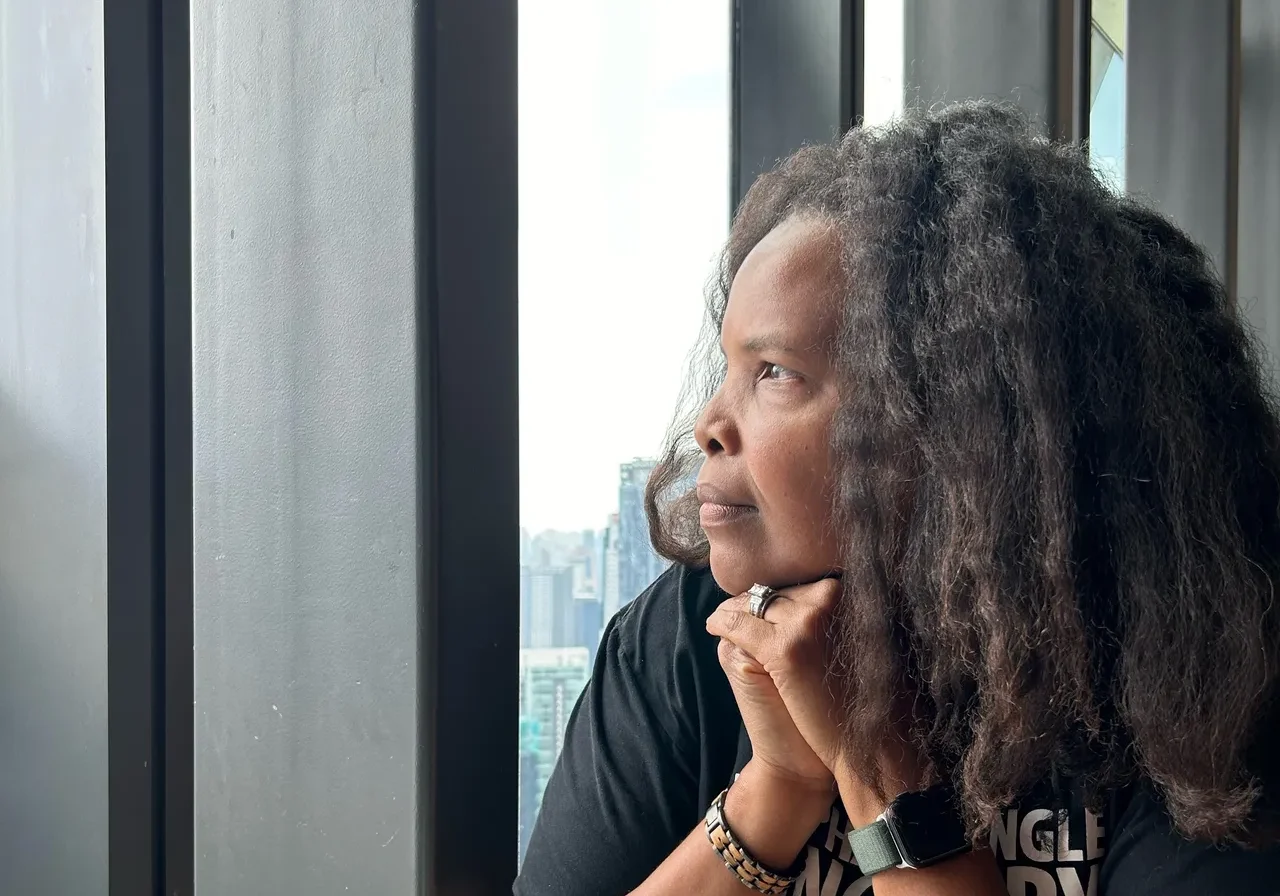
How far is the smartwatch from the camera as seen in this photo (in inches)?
35.2

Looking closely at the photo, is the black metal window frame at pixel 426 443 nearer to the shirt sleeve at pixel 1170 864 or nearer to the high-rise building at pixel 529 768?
the high-rise building at pixel 529 768

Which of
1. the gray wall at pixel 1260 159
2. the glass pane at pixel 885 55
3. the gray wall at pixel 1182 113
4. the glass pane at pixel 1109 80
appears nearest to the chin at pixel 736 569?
the glass pane at pixel 885 55

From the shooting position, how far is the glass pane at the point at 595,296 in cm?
149

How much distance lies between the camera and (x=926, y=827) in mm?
899

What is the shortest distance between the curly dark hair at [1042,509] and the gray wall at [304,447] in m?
0.42

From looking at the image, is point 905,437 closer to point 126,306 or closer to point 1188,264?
point 1188,264

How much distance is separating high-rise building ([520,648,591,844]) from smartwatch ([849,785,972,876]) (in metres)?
0.63

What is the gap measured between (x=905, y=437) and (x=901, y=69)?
4.07 feet

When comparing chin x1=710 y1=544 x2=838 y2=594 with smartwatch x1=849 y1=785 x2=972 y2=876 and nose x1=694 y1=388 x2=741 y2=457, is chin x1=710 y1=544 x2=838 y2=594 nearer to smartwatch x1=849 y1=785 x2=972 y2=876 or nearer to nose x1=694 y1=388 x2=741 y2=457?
nose x1=694 y1=388 x2=741 y2=457

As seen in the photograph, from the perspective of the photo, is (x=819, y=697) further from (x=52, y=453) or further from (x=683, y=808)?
(x=52, y=453)

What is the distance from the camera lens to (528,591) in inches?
59.6

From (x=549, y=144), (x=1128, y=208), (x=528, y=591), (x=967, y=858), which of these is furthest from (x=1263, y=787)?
(x=549, y=144)

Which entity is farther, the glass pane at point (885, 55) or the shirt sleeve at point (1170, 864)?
the glass pane at point (885, 55)

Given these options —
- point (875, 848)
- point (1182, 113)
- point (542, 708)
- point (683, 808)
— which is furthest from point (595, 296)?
point (1182, 113)
